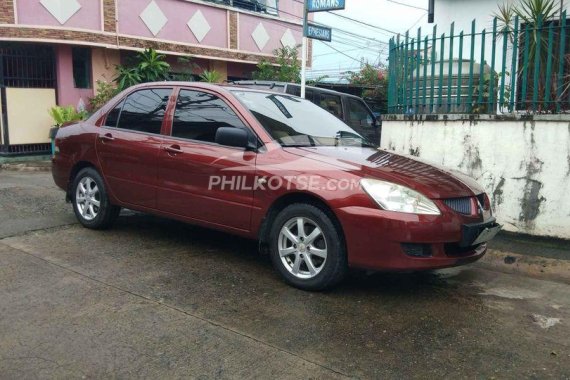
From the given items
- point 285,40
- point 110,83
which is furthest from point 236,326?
point 285,40

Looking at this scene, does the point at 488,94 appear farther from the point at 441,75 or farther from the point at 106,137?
the point at 106,137

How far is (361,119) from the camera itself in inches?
398

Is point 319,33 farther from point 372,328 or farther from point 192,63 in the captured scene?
point 192,63

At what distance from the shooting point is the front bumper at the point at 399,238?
382 cm

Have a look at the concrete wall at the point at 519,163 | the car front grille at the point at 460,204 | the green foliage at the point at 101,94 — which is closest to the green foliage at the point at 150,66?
the green foliage at the point at 101,94

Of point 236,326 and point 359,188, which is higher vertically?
point 359,188

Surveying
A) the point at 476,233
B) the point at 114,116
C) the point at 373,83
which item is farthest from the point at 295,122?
→ the point at 373,83

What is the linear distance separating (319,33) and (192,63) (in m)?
6.99

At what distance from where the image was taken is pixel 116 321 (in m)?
3.55

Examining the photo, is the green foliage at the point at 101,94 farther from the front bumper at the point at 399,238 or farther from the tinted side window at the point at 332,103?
the front bumper at the point at 399,238

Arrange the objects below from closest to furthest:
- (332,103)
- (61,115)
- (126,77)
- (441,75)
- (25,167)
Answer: (441,75), (332,103), (25,167), (61,115), (126,77)

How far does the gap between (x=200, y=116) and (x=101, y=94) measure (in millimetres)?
8478

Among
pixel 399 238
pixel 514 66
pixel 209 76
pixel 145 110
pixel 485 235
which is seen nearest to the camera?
pixel 399 238

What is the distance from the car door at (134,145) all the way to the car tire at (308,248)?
1551mm
